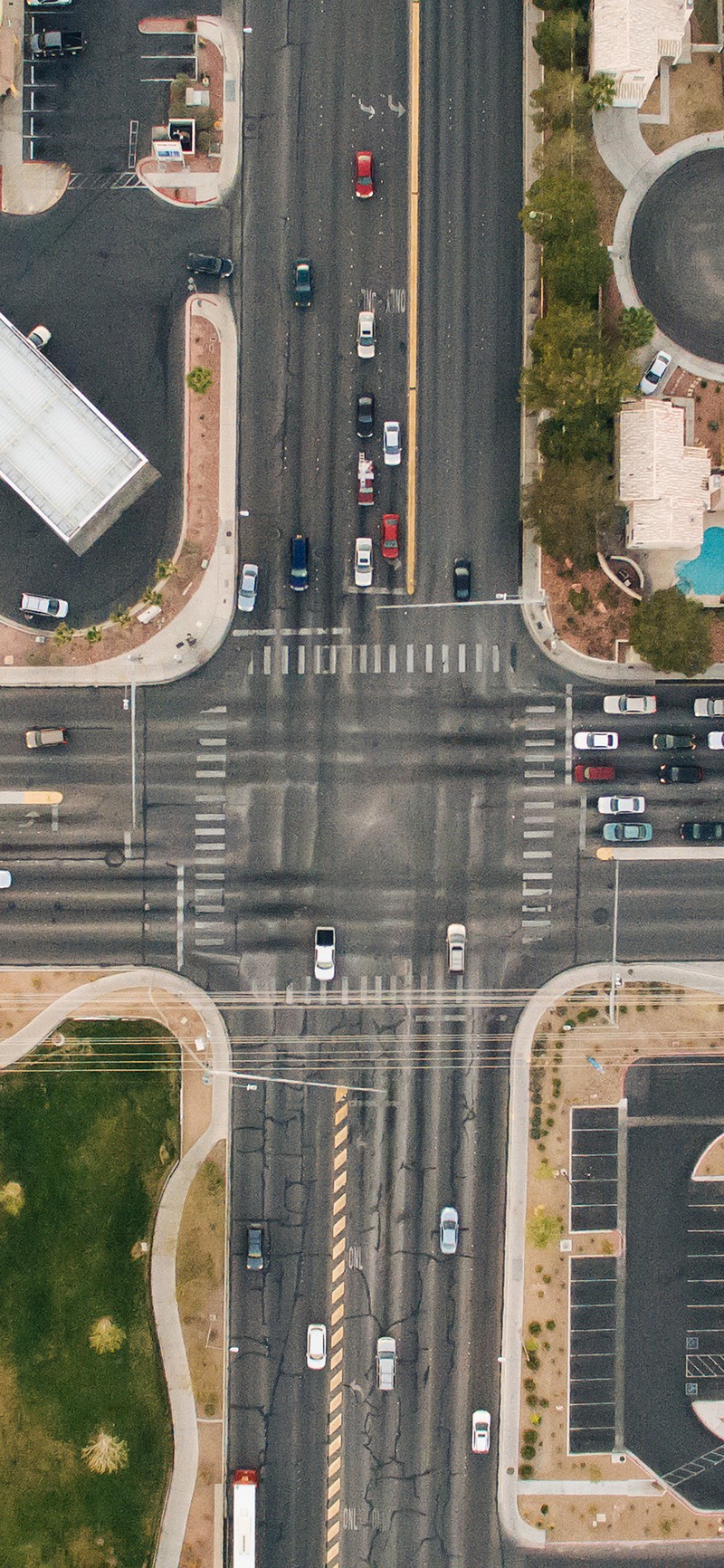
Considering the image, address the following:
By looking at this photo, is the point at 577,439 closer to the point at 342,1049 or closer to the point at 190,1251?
the point at 342,1049

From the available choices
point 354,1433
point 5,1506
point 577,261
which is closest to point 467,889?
point 354,1433

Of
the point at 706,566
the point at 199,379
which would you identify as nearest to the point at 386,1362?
the point at 706,566

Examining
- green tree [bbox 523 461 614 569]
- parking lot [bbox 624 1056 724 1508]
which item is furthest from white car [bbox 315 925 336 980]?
green tree [bbox 523 461 614 569]

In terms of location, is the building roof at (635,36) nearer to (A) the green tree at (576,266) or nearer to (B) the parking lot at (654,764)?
(A) the green tree at (576,266)

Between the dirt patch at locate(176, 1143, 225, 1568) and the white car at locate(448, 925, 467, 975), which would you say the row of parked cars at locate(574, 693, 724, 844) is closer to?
the white car at locate(448, 925, 467, 975)

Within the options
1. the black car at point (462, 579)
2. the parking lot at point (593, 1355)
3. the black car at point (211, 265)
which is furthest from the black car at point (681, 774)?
the black car at point (211, 265)

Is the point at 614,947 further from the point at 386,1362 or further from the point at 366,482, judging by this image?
the point at 366,482
